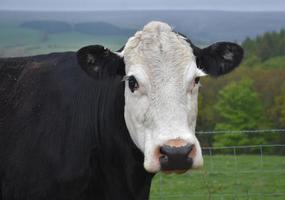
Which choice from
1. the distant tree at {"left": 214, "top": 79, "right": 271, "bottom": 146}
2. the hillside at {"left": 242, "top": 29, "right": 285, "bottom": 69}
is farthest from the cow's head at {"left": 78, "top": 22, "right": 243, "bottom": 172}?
the hillside at {"left": 242, "top": 29, "right": 285, "bottom": 69}

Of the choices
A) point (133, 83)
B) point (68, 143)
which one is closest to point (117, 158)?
point (68, 143)

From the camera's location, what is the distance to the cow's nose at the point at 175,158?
4.92 metres

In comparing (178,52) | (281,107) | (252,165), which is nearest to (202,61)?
(178,52)

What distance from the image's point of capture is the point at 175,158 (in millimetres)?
4957

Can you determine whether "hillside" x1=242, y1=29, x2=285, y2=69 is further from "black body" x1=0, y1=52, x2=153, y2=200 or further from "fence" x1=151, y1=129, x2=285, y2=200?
"black body" x1=0, y1=52, x2=153, y2=200

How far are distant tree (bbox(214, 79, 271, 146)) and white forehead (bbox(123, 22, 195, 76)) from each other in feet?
197

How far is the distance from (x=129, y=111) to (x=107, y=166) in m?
0.69

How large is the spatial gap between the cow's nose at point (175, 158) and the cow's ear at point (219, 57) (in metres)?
1.16

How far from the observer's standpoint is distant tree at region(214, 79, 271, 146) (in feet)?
217

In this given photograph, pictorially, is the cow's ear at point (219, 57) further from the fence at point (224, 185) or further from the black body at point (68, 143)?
the fence at point (224, 185)

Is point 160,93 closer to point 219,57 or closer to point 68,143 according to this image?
point 219,57

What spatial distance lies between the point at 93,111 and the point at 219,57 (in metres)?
1.29

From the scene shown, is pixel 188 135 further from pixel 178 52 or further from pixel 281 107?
pixel 281 107

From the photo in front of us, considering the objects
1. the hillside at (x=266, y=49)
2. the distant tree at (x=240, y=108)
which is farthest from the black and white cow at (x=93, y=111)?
the hillside at (x=266, y=49)
